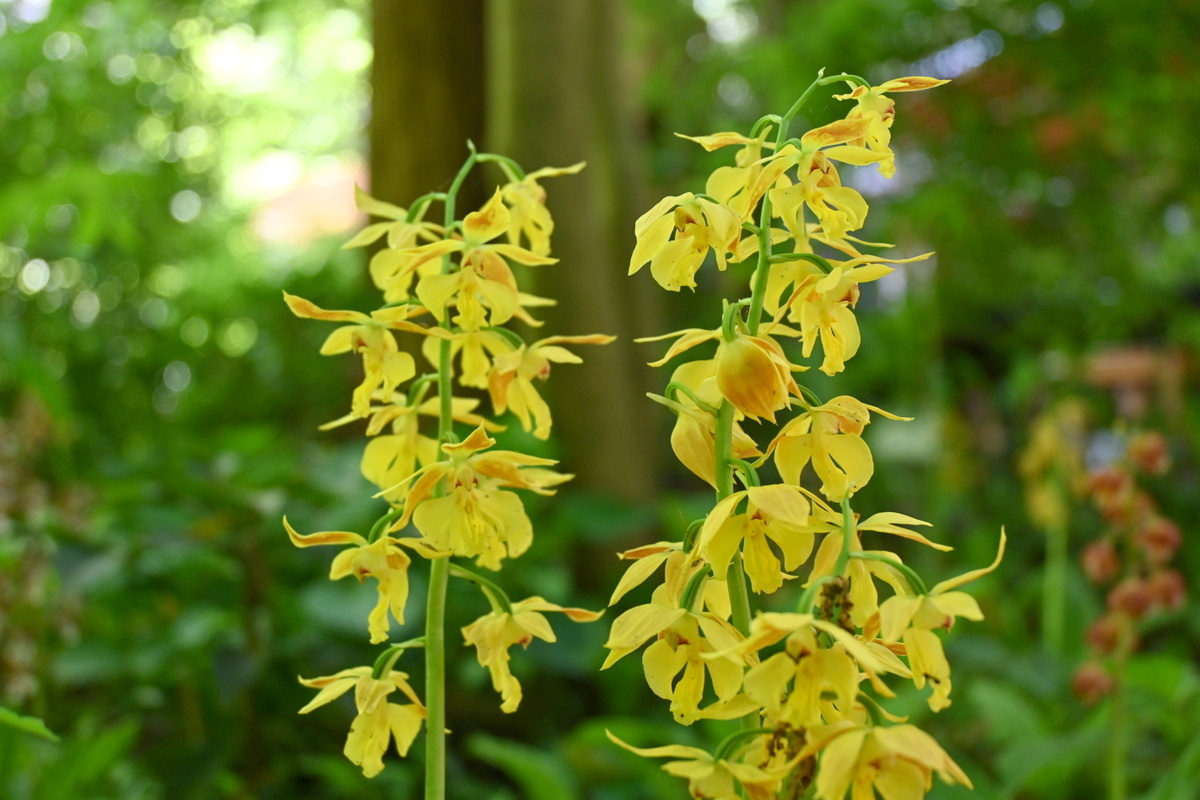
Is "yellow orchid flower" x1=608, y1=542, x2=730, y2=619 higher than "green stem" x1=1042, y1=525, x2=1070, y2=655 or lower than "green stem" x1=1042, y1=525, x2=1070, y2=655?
higher

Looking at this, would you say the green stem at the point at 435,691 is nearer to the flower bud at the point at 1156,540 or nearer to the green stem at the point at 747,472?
the green stem at the point at 747,472

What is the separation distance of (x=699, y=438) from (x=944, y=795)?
1.92 feet

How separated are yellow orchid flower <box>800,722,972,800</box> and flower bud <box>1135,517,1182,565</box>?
0.91m

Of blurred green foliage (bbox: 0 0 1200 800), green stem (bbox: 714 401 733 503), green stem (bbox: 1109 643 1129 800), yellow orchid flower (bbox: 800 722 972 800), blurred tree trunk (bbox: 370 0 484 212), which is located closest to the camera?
yellow orchid flower (bbox: 800 722 972 800)

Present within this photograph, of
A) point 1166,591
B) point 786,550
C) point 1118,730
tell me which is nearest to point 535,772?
point 1118,730

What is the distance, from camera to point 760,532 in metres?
0.51

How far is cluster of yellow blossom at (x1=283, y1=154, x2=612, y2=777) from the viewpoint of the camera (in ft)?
1.85

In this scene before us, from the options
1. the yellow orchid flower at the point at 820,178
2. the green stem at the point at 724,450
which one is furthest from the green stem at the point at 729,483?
the yellow orchid flower at the point at 820,178

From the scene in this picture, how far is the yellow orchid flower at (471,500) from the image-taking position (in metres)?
0.55

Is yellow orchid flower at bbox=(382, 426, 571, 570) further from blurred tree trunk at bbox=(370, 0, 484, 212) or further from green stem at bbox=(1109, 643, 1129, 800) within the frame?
blurred tree trunk at bbox=(370, 0, 484, 212)

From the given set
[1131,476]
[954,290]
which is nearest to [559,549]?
[1131,476]

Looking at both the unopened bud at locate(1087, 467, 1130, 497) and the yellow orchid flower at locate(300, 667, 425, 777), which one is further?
the unopened bud at locate(1087, 467, 1130, 497)

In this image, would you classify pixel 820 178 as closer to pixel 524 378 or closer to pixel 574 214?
pixel 524 378

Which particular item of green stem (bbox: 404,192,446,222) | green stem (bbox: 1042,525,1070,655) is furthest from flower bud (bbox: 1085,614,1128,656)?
green stem (bbox: 404,192,446,222)
